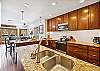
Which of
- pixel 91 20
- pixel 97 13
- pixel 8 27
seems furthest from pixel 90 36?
pixel 8 27

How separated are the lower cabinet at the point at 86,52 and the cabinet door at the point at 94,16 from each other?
0.81 metres

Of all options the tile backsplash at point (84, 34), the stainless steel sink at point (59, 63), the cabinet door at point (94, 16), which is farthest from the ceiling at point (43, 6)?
the stainless steel sink at point (59, 63)

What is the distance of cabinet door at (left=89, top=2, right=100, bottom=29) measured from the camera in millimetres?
3510

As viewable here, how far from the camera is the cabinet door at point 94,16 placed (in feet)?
11.5

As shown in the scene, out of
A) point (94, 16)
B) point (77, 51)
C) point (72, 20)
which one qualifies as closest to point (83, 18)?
point (94, 16)

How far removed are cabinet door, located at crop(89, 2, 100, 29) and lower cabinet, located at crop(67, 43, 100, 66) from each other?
2.66 feet

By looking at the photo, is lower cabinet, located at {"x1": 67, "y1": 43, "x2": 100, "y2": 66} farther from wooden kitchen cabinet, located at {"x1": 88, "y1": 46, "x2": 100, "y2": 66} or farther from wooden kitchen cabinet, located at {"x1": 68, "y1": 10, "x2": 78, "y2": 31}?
wooden kitchen cabinet, located at {"x1": 68, "y1": 10, "x2": 78, "y2": 31}

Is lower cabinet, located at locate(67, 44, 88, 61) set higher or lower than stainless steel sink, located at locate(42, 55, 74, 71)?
lower

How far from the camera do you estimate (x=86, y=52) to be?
3537 mm

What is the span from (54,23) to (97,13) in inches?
123

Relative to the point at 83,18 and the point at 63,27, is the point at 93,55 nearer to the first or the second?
the point at 83,18

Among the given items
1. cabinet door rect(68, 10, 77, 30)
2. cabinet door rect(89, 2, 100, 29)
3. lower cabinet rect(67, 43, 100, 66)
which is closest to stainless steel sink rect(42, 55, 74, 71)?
lower cabinet rect(67, 43, 100, 66)

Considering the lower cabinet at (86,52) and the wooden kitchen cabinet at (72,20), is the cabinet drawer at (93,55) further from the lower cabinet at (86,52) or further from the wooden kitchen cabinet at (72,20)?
the wooden kitchen cabinet at (72,20)

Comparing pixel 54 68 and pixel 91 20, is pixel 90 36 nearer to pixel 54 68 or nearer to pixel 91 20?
pixel 91 20
